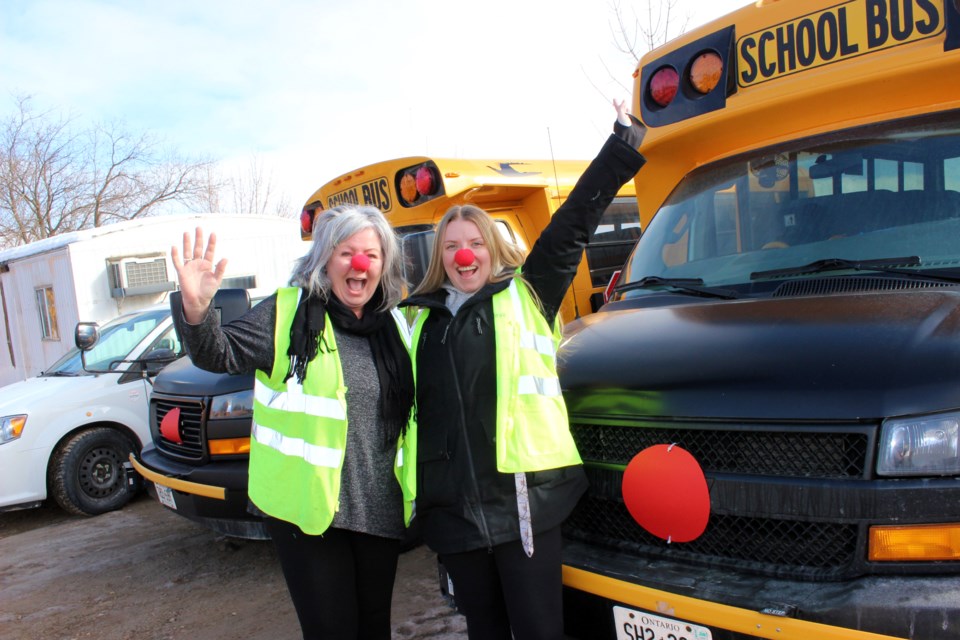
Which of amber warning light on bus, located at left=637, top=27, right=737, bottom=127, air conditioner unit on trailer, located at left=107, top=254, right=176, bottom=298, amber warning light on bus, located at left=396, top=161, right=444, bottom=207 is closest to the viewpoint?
amber warning light on bus, located at left=637, top=27, right=737, bottom=127

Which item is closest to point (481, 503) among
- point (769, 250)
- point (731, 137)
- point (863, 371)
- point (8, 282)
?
point (863, 371)

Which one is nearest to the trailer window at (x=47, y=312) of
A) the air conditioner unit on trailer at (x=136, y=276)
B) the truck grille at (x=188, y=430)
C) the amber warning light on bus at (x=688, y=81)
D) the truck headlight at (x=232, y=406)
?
the air conditioner unit on trailer at (x=136, y=276)

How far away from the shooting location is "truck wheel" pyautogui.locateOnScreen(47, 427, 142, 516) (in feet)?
21.7

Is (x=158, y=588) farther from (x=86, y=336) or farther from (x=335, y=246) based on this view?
(x=335, y=246)

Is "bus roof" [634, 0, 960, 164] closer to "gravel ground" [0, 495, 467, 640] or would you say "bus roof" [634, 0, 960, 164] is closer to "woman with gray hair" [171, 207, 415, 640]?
"woman with gray hair" [171, 207, 415, 640]

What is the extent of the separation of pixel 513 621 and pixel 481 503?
0.37 meters

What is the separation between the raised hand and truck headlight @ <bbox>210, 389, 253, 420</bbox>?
2.47m

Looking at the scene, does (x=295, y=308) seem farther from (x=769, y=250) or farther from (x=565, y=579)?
(x=769, y=250)

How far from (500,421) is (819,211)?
170 centimetres

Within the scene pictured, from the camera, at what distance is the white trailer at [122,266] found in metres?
10.8

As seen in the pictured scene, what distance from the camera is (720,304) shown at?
266 centimetres

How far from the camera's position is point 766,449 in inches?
80.9

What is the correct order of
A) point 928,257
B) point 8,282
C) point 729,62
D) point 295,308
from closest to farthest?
point 295,308 → point 928,257 → point 729,62 → point 8,282

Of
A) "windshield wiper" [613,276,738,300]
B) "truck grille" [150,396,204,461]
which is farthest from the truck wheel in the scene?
"windshield wiper" [613,276,738,300]
